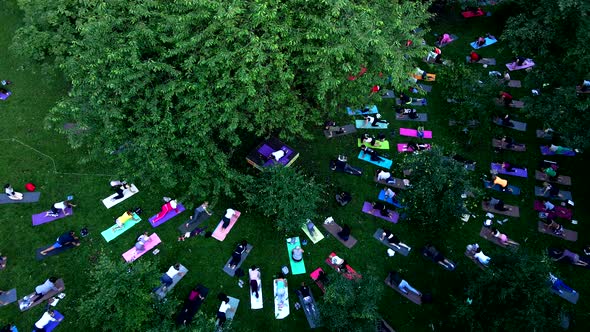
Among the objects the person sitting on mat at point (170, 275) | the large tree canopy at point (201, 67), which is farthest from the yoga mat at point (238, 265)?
the large tree canopy at point (201, 67)

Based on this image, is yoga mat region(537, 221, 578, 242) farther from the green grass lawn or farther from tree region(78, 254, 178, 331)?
tree region(78, 254, 178, 331)

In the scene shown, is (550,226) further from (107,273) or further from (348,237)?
(107,273)

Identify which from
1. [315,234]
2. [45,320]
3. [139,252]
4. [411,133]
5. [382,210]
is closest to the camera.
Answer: [45,320]

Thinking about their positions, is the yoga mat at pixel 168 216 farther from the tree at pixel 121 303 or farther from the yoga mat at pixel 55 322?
the yoga mat at pixel 55 322

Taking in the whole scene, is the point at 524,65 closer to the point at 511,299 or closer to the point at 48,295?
the point at 511,299

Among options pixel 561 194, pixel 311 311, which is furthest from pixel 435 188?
pixel 561 194

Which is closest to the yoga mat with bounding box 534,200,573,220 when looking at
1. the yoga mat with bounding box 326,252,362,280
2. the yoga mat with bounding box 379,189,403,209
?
the yoga mat with bounding box 379,189,403,209

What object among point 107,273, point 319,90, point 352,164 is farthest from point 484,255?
point 107,273
